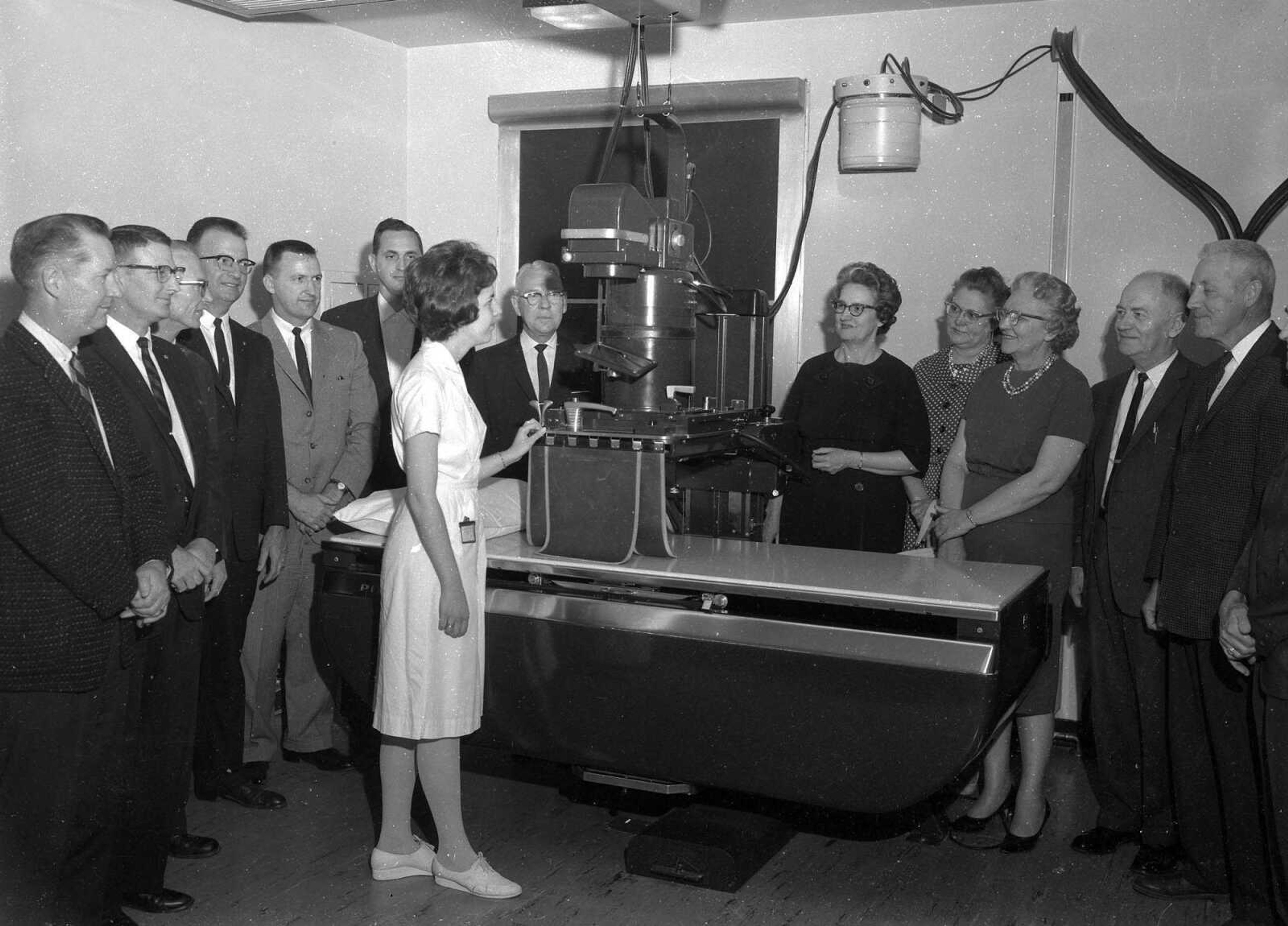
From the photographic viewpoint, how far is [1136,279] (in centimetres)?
363

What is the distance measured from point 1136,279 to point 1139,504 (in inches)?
26.4

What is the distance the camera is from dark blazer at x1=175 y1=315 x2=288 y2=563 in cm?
374

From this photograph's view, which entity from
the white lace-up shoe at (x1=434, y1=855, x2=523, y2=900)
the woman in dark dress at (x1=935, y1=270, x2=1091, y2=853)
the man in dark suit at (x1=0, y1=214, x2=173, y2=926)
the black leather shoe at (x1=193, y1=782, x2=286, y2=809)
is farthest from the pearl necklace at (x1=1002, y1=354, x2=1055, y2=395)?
the black leather shoe at (x1=193, y1=782, x2=286, y2=809)

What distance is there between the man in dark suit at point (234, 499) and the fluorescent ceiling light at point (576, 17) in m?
1.42

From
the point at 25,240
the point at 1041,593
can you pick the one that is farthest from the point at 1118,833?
the point at 25,240

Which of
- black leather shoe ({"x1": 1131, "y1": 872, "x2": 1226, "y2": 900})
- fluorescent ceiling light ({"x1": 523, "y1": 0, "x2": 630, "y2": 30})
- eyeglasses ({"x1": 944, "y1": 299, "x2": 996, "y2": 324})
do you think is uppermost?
fluorescent ceiling light ({"x1": 523, "y1": 0, "x2": 630, "y2": 30})

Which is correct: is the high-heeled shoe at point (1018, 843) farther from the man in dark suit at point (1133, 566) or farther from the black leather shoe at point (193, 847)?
the black leather shoe at point (193, 847)

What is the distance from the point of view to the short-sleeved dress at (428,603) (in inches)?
117

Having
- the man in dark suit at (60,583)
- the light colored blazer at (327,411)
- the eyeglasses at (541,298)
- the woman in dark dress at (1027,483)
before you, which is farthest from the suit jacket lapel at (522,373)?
the man in dark suit at (60,583)

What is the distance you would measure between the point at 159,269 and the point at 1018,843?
279cm

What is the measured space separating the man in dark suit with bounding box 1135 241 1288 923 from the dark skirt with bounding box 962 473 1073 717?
0.90 ft

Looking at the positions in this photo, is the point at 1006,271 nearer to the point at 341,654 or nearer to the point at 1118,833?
the point at 1118,833

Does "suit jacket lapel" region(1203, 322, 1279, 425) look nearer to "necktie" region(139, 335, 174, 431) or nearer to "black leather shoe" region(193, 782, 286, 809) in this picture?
"necktie" region(139, 335, 174, 431)

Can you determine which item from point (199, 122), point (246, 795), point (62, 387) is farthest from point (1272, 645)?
point (199, 122)
